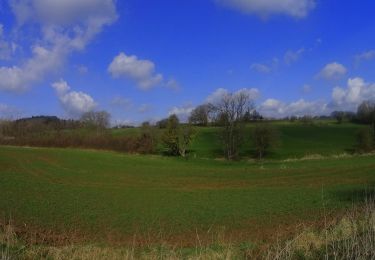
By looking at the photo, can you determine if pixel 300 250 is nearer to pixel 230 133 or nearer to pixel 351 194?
pixel 351 194

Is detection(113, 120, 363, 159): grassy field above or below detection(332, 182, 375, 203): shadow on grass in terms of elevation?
above

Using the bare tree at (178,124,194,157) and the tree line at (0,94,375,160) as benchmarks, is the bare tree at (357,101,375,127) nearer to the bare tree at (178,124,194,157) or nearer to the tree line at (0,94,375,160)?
the tree line at (0,94,375,160)

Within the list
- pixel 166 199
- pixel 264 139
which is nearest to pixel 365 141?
pixel 264 139

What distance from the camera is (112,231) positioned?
73.2 feet

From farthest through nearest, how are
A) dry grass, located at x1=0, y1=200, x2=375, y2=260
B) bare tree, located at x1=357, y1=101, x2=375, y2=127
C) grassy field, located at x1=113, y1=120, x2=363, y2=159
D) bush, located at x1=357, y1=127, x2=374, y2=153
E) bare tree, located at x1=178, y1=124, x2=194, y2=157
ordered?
bare tree, located at x1=357, y1=101, x2=375, y2=127
bare tree, located at x1=178, y1=124, x2=194, y2=157
grassy field, located at x1=113, y1=120, x2=363, y2=159
bush, located at x1=357, y1=127, x2=374, y2=153
dry grass, located at x1=0, y1=200, x2=375, y2=260

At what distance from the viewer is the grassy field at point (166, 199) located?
22.8m

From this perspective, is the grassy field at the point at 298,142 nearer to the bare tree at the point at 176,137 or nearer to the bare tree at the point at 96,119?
the bare tree at the point at 176,137

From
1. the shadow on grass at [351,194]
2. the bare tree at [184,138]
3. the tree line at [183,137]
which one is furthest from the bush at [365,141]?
the shadow on grass at [351,194]

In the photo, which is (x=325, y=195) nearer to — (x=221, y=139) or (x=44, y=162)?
(x=44, y=162)

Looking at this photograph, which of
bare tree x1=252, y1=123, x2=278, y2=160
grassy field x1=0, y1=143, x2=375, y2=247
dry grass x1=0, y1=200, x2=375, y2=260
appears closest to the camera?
dry grass x1=0, y1=200, x2=375, y2=260

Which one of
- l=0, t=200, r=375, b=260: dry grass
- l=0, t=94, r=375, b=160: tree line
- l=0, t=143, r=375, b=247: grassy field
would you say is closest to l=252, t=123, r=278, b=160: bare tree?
l=0, t=94, r=375, b=160: tree line

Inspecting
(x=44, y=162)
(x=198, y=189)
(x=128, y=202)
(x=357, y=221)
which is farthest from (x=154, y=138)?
(x=357, y=221)

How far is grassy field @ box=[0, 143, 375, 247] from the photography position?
74.7 ft

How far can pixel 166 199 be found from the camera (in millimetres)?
34812
